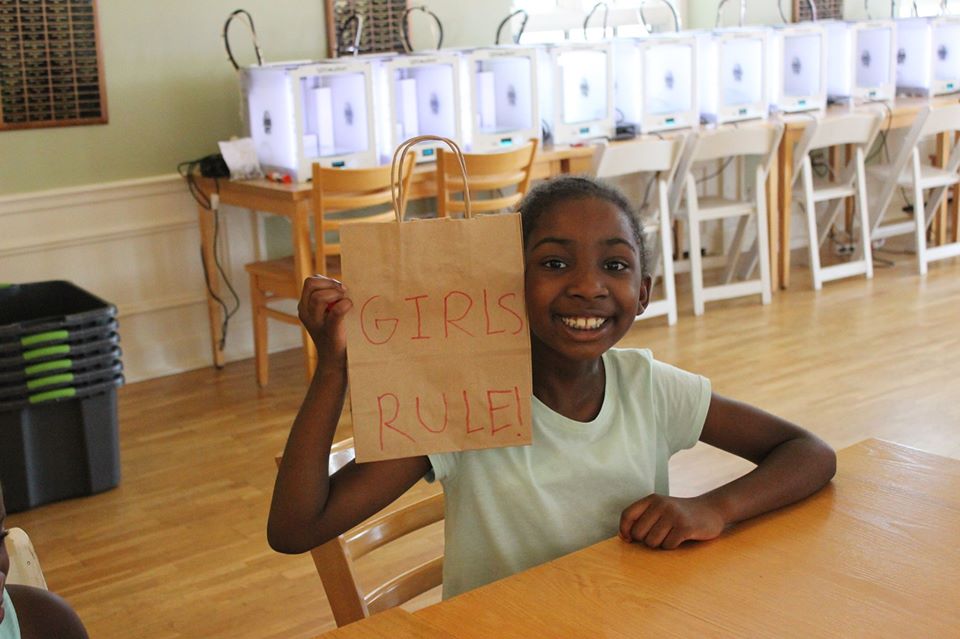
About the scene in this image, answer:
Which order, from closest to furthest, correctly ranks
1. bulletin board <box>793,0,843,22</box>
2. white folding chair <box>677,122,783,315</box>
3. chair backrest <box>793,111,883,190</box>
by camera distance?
white folding chair <box>677,122,783,315</box>, chair backrest <box>793,111,883,190</box>, bulletin board <box>793,0,843,22</box>

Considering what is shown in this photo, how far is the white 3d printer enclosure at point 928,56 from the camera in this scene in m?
5.90

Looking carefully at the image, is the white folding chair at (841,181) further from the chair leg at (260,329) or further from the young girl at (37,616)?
the young girl at (37,616)

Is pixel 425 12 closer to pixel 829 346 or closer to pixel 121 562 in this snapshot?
pixel 829 346

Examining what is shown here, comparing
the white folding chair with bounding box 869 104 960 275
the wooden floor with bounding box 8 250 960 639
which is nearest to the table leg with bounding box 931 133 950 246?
the white folding chair with bounding box 869 104 960 275

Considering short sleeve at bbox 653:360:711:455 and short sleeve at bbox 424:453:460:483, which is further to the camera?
short sleeve at bbox 653:360:711:455

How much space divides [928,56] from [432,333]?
5.52m

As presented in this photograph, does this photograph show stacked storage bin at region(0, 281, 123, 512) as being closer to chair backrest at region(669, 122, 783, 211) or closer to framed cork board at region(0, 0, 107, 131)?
framed cork board at region(0, 0, 107, 131)

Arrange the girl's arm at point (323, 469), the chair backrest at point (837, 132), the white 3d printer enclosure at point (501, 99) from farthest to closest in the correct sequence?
1. the chair backrest at point (837, 132)
2. the white 3d printer enclosure at point (501, 99)
3. the girl's arm at point (323, 469)

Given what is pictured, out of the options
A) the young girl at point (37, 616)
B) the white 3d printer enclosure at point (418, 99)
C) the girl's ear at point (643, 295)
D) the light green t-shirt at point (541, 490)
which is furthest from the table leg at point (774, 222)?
the young girl at point (37, 616)

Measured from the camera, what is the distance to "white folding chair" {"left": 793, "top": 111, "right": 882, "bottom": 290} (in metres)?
4.99

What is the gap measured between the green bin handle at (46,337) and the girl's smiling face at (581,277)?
6.80 feet

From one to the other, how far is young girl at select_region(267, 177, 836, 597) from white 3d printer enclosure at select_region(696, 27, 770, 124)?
3.95 metres

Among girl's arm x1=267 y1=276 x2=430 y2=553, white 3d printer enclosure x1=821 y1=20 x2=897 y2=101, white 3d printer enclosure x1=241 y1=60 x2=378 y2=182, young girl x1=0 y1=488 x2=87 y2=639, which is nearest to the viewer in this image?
girl's arm x1=267 y1=276 x2=430 y2=553

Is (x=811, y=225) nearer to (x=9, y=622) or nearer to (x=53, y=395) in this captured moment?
(x=53, y=395)
